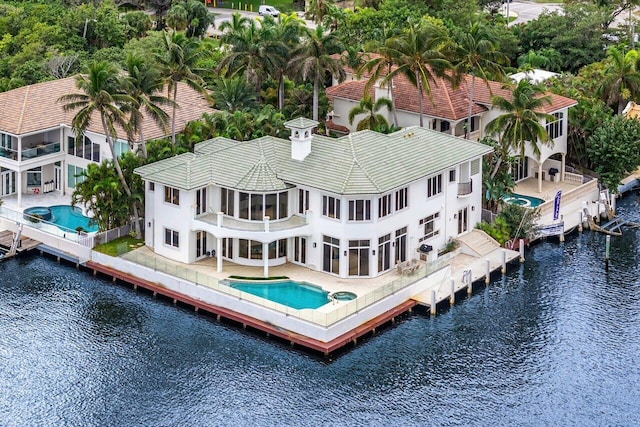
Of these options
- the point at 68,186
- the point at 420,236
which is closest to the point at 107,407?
the point at 420,236

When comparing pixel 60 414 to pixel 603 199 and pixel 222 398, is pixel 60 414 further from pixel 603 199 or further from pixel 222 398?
pixel 603 199

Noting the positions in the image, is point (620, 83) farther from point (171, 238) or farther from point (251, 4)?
point (251, 4)

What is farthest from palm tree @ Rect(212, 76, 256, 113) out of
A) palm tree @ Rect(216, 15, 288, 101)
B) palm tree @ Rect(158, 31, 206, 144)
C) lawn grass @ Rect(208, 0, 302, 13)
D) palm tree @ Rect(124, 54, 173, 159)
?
lawn grass @ Rect(208, 0, 302, 13)

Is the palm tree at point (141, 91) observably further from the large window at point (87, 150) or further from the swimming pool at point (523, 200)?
the swimming pool at point (523, 200)

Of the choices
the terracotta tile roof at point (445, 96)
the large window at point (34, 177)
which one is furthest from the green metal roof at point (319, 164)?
the large window at point (34, 177)

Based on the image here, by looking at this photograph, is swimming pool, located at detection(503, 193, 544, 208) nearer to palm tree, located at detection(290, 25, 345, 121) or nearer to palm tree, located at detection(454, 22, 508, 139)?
palm tree, located at detection(454, 22, 508, 139)
